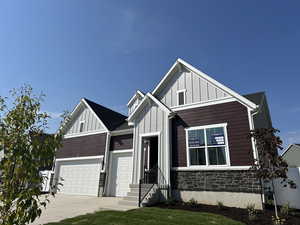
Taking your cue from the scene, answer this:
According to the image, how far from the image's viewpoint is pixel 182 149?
9.88 metres

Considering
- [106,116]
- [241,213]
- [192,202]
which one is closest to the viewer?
[241,213]

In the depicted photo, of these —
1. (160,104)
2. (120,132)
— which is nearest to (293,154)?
(160,104)

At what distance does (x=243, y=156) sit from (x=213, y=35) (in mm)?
6395

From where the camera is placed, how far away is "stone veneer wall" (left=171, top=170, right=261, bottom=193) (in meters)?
7.89

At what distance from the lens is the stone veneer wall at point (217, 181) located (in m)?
7.89

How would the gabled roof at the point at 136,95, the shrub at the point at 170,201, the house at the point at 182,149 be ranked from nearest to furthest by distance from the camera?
the house at the point at 182,149 < the shrub at the point at 170,201 < the gabled roof at the point at 136,95

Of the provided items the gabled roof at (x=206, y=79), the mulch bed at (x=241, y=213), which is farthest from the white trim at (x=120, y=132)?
the mulch bed at (x=241, y=213)

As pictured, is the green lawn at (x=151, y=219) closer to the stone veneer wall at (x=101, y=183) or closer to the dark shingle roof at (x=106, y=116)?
the stone veneer wall at (x=101, y=183)

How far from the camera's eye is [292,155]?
25984mm

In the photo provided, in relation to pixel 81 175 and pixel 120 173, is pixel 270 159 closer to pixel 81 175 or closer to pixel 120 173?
pixel 120 173

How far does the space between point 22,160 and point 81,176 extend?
1292cm

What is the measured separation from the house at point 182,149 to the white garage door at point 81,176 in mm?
65

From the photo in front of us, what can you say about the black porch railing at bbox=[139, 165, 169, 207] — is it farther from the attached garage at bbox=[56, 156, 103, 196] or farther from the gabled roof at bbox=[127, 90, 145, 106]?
the gabled roof at bbox=[127, 90, 145, 106]

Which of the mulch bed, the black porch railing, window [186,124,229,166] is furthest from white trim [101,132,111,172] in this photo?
window [186,124,229,166]
